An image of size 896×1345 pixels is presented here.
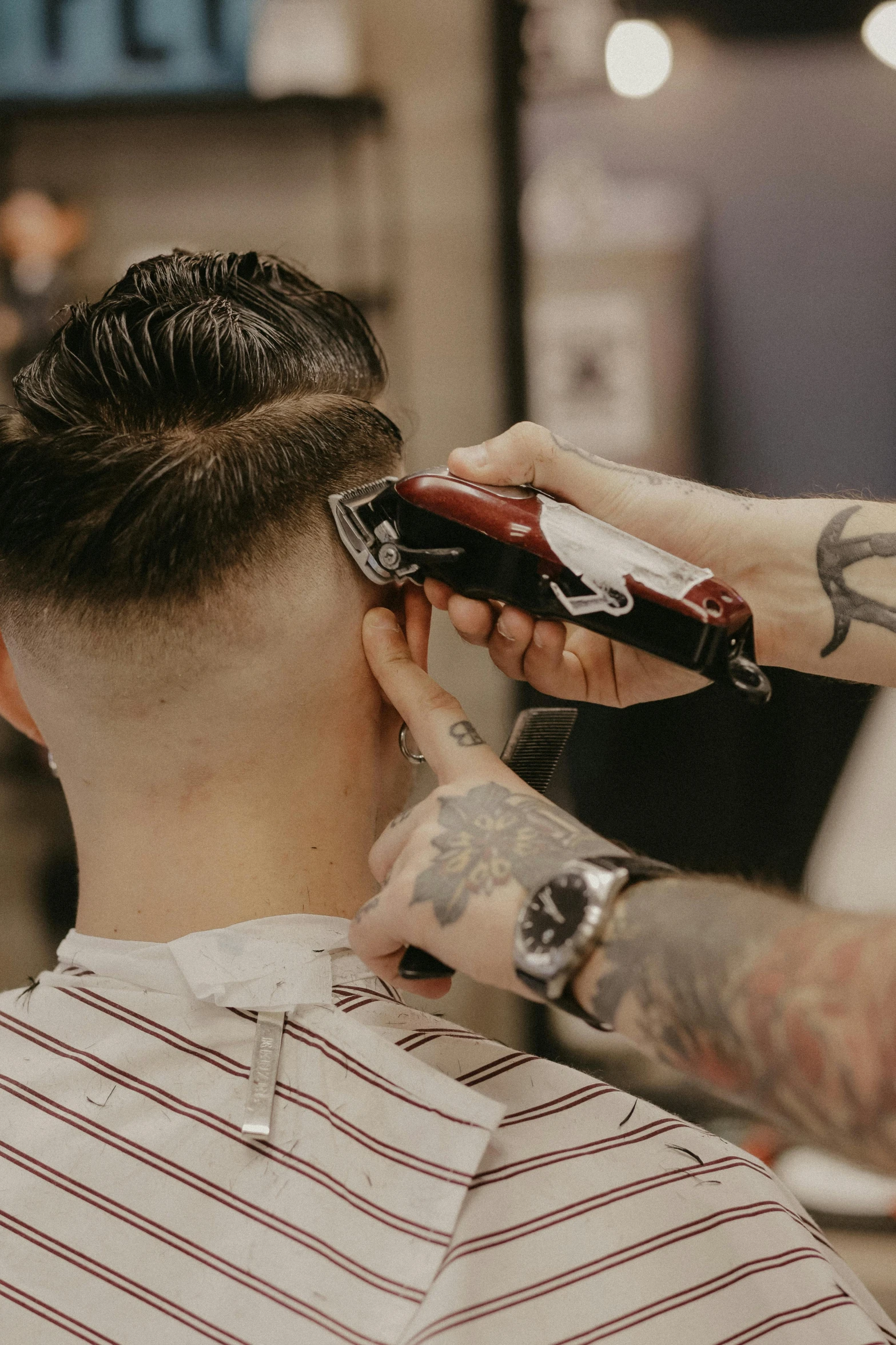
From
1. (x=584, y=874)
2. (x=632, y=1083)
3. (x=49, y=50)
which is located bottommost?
(x=632, y=1083)

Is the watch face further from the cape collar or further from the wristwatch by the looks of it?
the cape collar

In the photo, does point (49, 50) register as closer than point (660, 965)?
No

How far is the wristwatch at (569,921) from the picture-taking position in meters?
0.76

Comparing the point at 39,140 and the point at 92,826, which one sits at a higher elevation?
the point at 39,140

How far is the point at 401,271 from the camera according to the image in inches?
97.1

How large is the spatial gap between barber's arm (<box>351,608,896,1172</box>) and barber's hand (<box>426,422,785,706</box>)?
17cm

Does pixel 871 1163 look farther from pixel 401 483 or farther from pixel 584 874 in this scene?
pixel 401 483

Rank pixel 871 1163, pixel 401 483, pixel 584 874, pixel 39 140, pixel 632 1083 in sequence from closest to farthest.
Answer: pixel 871 1163 → pixel 584 874 → pixel 401 483 → pixel 632 1083 → pixel 39 140

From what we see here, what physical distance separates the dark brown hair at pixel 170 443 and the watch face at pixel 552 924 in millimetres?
451

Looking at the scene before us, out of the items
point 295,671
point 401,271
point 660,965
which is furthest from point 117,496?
point 401,271

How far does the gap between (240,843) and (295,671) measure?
7.2 inches

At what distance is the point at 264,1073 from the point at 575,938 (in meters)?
0.37

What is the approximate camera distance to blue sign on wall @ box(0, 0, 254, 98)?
2434 millimetres

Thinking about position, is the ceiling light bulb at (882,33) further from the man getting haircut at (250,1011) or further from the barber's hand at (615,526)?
the man getting haircut at (250,1011)
